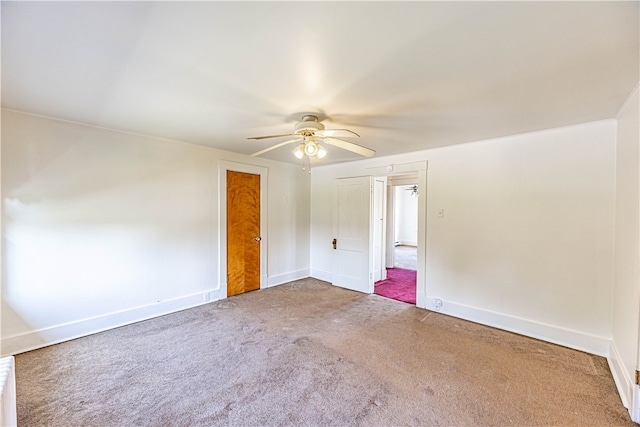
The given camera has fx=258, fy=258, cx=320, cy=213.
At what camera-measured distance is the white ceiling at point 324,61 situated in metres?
1.23

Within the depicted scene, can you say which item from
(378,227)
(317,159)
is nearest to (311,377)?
(317,159)

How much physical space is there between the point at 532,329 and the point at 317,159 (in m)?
3.17

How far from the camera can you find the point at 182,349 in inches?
104

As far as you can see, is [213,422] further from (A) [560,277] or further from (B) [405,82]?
(A) [560,277]

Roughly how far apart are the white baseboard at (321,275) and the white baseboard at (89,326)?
2.33m

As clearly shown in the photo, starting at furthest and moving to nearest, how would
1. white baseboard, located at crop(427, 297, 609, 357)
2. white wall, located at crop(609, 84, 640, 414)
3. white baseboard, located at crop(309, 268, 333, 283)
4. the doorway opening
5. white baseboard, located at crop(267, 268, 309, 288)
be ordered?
white baseboard, located at crop(309, 268, 333, 283)
white baseboard, located at crop(267, 268, 309, 288)
the doorway opening
white baseboard, located at crop(427, 297, 609, 357)
white wall, located at crop(609, 84, 640, 414)

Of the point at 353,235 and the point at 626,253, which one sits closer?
the point at 626,253

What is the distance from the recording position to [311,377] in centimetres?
222

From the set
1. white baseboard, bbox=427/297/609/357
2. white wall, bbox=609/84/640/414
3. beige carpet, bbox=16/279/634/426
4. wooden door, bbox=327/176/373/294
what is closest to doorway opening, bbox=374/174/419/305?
wooden door, bbox=327/176/373/294

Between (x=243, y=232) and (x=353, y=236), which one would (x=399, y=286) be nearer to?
(x=353, y=236)

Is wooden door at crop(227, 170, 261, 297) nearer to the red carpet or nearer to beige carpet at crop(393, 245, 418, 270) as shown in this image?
the red carpet

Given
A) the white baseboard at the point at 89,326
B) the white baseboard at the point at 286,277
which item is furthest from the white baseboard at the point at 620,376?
the white baseboard at the point at 89,326

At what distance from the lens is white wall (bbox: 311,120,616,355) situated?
8.67ft

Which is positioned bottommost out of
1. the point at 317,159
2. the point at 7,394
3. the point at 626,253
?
the point at 7,394
